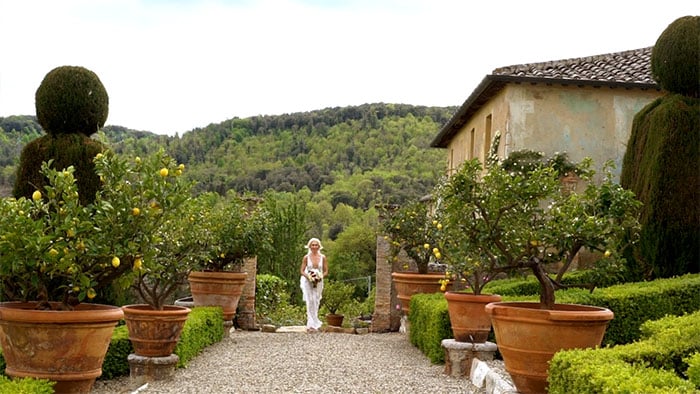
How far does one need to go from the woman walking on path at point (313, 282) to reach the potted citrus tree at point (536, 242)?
7.30 meters

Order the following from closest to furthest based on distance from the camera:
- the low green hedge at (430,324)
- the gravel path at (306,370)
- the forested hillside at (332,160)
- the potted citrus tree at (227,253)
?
the gravel path at (306,370) → the low green hedge at (430,324) → the potted citrus tree at (227,253) → the forested hillside at (332,160)

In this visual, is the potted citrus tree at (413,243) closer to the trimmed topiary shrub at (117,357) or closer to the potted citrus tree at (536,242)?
the trimmed topiary shrub at (117,357)

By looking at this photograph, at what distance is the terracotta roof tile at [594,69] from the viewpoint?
14000 mm

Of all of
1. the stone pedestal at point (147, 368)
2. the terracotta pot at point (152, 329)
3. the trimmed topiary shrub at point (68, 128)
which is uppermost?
the trimmed topiary shrub at point (68, 128)

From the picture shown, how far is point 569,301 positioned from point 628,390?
14.3 feet

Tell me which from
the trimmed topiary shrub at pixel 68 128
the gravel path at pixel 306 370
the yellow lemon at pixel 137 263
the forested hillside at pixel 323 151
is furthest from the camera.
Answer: the forested hillside at pixel 323 151

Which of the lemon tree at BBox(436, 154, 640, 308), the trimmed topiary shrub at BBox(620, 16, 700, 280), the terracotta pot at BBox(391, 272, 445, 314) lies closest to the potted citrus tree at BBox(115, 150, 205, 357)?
the lemon tree at BBox(436, 154, 640, 308)

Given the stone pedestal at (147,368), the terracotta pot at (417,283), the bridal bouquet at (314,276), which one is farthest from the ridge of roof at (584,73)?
the stone pedestal at (147,368)

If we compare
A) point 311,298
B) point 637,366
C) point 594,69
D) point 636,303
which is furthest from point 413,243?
point 637,366

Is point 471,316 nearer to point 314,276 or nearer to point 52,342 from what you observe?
point 52,342

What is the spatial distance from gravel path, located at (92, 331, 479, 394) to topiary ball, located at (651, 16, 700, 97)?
197 inches

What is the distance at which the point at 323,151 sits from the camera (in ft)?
137

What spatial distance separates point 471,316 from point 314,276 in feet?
19.5

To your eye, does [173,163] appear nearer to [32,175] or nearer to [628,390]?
[628,390]
